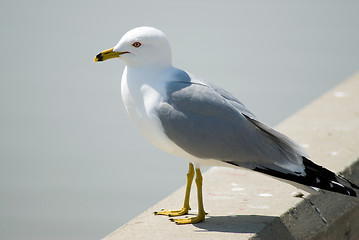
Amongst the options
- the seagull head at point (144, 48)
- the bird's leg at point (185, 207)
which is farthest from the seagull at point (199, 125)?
the bird's leg at point (185, 207)

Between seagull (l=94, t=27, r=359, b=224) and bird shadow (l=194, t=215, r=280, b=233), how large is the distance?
0.29 meters

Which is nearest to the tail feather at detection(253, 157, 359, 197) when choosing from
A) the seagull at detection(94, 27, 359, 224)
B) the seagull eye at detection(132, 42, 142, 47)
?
the seagull at detection(94, 27, 359, 224)

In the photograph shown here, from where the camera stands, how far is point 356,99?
646 cm

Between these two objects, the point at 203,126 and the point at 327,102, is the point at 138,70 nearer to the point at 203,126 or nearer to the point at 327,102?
the point at 203,126

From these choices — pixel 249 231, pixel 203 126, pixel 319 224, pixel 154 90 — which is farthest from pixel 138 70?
pixel 319 224

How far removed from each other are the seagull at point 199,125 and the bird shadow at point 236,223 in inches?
11.4

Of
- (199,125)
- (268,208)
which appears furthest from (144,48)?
(268,208)

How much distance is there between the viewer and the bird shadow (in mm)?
3670

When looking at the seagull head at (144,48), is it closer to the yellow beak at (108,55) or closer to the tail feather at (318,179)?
the yellow beak at (108,55)

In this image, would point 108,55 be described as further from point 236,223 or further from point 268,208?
point 268,208

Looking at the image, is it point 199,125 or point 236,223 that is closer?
point 199,125

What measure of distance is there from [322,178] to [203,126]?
666 mm

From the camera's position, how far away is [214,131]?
11.8 feet

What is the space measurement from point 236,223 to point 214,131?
1.76 ft
